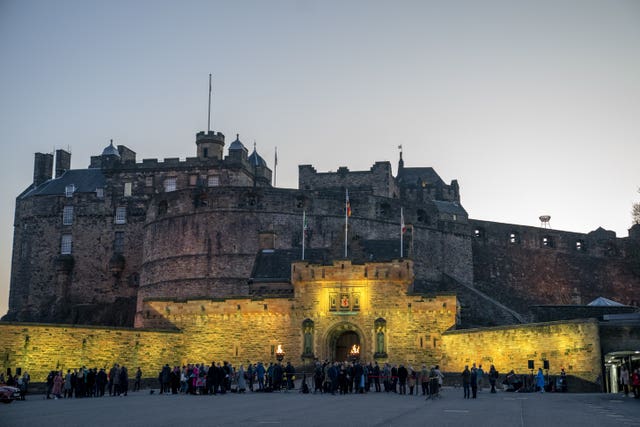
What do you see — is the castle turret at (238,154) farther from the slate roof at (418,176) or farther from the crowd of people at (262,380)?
the crowd of people at (262,380)

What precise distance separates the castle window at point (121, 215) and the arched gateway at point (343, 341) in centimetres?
2759

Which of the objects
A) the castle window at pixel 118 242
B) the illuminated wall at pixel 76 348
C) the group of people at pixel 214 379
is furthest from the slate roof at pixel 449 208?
the group of people at pixel 214 379

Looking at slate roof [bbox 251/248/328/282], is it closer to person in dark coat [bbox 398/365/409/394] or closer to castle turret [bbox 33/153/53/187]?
person in dark coat [bbox 398/365/409/394]

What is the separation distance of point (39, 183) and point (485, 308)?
40562 mm

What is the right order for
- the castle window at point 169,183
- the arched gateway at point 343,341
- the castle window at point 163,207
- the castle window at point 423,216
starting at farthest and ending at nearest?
the castle window at point 169,183
the castle window at point 423,216
the castle window at point 163,207
the arched gateway at point 343,341

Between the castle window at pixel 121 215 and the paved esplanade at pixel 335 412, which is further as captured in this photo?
the castle window at pixel 121 215

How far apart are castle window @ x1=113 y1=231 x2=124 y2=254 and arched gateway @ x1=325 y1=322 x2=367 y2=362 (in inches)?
1048

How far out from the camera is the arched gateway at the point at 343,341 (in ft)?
124

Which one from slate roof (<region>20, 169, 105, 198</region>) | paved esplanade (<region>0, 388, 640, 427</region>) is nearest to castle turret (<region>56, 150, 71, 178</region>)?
slate roof (<region>20, 169, 105, 198</region>)

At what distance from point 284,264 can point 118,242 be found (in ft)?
70.2

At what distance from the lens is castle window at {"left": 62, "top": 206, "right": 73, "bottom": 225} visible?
62.4m

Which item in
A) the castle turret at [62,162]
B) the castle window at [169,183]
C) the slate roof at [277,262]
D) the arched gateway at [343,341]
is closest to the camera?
the arched gateway at [343,341]

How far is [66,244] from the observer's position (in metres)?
61.9

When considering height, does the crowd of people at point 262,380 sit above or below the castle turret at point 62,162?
below
